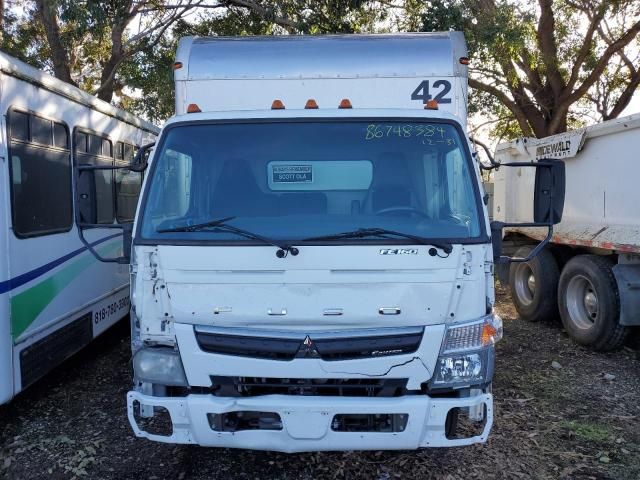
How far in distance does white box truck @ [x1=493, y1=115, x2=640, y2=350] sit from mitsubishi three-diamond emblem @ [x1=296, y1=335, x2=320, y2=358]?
393 centimetres

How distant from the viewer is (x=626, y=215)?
5891 millimetres

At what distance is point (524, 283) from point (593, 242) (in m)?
1.99

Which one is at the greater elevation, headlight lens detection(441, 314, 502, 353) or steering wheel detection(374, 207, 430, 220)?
steering wheel detection(374, 207, 430, 220)

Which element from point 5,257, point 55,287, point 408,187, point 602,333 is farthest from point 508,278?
point 5,257

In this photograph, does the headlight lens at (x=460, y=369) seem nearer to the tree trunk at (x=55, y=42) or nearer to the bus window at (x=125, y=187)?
the bus window at (x=125, y=187)

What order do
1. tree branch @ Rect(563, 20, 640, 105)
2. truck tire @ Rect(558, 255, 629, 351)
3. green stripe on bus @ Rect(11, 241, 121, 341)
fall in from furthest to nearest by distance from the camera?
1. tree branch @ Rect(563, 20, 640, 105)
2. truck tire @ Rect(558, 255, 629, 351)
3. green stripe on bus @ Rect(11, 241, 121, 341)

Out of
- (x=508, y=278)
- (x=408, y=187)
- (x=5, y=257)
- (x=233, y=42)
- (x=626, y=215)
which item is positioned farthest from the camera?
(x=508, y=278)

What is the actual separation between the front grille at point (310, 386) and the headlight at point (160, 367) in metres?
0.20

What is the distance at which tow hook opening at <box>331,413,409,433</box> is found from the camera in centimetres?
316

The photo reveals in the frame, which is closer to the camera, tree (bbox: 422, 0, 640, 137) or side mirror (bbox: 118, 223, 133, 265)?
side mirror (bbox: 118, 223, 133, 265)

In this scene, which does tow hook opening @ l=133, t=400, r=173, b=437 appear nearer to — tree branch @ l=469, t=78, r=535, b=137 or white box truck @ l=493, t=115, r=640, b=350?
white box truck @ l=493, t=115, r=640, b=350

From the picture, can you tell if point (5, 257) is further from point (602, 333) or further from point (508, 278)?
point (508, 278)

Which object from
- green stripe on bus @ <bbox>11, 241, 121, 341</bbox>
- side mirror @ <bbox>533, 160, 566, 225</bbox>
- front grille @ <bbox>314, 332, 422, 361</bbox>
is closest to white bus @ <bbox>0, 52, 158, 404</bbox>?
green stripe on bus @ <bbox>11, 241, 121, 341</bbox>

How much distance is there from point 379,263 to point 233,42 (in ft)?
7.87
